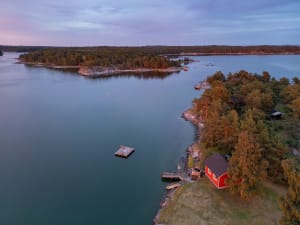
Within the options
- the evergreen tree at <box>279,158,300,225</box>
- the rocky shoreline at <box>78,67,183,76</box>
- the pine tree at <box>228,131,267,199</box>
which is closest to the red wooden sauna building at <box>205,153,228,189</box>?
the pine tree at <box>228,131,267,199</box>

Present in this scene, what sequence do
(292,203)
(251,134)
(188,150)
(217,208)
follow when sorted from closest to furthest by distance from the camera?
(292,203), (217,208), (251,134), (188,150)

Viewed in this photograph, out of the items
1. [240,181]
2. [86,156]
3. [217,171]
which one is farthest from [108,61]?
[240,181]

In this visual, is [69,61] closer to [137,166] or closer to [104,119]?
[104,119]

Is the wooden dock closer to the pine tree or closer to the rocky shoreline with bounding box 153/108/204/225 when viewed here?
the rocky shoreline with bounding box 153/108/204/225

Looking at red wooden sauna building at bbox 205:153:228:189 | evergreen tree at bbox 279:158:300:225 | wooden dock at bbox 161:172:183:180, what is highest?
evergreen tree at bbox 279:158:300:225

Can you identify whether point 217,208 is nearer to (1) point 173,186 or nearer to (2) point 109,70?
(1) point 173,186

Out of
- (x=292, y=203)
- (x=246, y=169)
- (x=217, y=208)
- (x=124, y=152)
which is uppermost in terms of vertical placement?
(x=292, y=203)

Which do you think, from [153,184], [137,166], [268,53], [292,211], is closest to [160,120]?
[137,166]
